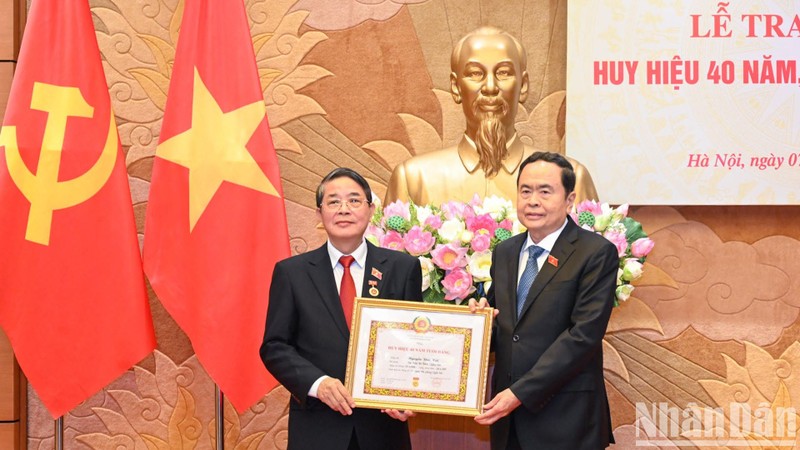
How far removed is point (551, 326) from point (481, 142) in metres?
1.30

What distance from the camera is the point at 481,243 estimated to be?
2564 millimetres

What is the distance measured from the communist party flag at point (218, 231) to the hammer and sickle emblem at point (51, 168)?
0.21 metres

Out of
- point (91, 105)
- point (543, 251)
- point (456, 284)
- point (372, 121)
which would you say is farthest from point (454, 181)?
point (91, 105)

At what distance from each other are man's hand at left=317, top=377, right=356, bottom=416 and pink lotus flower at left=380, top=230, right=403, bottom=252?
621 millimetres

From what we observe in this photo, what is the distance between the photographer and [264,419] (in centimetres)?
381

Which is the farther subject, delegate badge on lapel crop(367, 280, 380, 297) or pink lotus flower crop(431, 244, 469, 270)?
pink lotus flower crop(431, 244, 469, 270)

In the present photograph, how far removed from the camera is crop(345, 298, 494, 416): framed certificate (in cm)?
213

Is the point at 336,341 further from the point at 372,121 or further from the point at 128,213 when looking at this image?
the point at 372,121

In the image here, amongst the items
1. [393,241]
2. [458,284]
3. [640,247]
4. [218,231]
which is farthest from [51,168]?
[640,247]

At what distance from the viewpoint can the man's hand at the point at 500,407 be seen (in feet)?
6.90

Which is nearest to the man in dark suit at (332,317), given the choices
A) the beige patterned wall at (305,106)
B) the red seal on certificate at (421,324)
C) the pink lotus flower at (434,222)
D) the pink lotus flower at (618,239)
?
the red seal on certificate at (421,324)

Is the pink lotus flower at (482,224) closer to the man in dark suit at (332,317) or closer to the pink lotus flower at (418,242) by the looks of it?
the pink lotus flower at (418,242)

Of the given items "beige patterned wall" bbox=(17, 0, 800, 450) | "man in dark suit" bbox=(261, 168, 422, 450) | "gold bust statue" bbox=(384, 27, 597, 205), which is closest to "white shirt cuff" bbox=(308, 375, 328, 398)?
"man in dark suit" bbox=(261, 168, 422, 450)

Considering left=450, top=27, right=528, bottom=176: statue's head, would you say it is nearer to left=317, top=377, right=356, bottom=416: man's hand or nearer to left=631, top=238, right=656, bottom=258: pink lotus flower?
left=631, top=238, right=656, bottom=258: pink lotus flower
